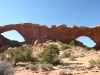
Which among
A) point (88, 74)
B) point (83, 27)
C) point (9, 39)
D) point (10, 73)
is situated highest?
point (83, 27)

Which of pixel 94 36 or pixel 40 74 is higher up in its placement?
pixel 94 36

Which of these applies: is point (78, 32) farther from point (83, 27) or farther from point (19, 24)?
point (19, 24)

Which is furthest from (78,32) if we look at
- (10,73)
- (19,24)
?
(10,73)

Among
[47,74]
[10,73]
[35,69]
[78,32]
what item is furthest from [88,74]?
[78,32]

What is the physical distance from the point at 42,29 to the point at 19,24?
20.5ft

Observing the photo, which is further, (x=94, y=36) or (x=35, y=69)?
(x=94, y=36)

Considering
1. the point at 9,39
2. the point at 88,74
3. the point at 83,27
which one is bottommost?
the point at 88,74

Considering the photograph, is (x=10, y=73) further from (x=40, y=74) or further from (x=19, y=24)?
(x=19, y=24)

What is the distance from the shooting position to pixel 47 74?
36.7 ft

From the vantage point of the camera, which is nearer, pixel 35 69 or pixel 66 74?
pixel 66 74

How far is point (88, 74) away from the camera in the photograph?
1135 centimetres

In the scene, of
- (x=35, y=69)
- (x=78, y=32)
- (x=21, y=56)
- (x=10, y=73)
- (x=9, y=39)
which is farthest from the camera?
(x=78, y=32)

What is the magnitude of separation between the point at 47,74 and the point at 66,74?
4.47 ft

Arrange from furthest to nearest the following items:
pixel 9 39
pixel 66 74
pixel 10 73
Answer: pixel 9 39 → pixel 66 74 → pixel 10 73
